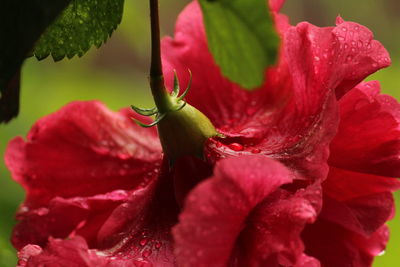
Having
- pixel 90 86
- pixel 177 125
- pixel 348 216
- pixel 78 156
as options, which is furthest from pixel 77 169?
pixel 90 86

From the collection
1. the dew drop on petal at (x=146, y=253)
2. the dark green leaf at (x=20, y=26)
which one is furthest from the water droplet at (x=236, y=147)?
the dark green leaf at (x=20, y=26)

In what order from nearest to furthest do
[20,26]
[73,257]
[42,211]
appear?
[20,26] < [73,257] < [42,211]

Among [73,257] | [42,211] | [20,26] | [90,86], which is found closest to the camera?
[20,26]

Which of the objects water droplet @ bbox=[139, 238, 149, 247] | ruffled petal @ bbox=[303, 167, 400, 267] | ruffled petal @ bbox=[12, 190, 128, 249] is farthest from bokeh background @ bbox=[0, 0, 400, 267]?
ruffled petal @ bbox=[303, 167, 400, 267]

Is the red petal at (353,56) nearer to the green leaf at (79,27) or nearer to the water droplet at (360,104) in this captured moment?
the water droplet at (360,104)

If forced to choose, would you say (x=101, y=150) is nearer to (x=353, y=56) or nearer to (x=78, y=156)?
(x=78, y=156)

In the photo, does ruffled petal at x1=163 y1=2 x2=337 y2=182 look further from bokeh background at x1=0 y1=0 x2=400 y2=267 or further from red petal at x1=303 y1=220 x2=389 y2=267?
bokeh background at x1=0 y1=0 x2=400 y2=267

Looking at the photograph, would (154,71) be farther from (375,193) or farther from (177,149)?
(375,193)
